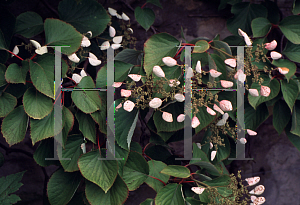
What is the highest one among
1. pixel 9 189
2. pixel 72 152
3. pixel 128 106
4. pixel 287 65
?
pixel 287 65

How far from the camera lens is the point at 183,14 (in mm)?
934

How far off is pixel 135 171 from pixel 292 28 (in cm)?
59

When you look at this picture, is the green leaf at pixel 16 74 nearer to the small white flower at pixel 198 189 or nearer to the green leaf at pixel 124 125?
the green leaf at pixel 124 125

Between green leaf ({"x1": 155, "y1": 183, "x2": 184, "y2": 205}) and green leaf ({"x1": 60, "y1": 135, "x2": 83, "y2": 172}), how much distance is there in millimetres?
201

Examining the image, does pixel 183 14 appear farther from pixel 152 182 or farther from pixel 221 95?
pixel 152 182

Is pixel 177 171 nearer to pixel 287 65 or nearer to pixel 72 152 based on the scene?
pixel 72 152

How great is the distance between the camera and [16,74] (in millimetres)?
541

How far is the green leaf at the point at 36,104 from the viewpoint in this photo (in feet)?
1.71

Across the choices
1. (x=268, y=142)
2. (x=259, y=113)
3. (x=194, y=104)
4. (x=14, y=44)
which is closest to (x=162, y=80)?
(x=194, y=104)

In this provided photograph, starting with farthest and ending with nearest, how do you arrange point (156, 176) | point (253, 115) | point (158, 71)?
point (253, 115)
point (156, 176)
point (158, 71)

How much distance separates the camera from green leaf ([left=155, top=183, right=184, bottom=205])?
0.55m

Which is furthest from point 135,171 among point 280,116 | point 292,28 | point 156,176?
point 292,28

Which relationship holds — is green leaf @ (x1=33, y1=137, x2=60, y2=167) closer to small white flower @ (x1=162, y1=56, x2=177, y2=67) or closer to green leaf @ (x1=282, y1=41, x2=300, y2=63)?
small white flower @ (x1=162, y1=56, x2=177, y2=67)

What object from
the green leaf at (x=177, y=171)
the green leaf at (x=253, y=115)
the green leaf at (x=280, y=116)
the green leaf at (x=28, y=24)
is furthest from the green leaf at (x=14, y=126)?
the green leaf at (x=280, y=116)
